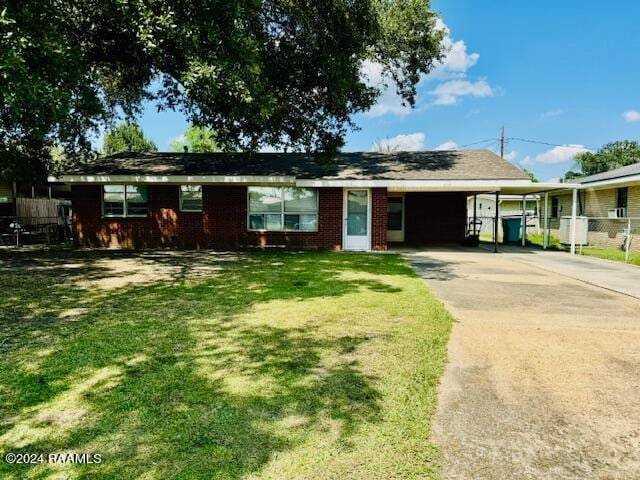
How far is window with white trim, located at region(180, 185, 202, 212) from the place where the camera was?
15.3 meters

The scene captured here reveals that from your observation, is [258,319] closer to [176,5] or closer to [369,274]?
Result: [369,274]

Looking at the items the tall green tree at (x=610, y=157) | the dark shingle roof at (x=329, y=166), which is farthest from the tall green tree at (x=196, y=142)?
the tall green tree at (x=610, y=157)

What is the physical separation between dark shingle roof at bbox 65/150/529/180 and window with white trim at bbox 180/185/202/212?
57 centimetres

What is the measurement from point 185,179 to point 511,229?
15912 millimetres

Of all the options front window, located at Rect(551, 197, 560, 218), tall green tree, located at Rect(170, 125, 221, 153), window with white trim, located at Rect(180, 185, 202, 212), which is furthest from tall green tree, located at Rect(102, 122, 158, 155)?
front window, located at Rect(551, 197, 560, 218)

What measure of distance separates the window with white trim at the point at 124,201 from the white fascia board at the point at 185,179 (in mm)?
890

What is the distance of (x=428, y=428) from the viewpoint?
109 inches

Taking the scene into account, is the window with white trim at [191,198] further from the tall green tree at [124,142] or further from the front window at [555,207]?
the tall green tree at [124,142]

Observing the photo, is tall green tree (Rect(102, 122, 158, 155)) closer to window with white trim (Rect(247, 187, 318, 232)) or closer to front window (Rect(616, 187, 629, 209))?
window with white trim (Rect(247, 187, 318, 232))

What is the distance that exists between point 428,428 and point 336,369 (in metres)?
→ 1.14

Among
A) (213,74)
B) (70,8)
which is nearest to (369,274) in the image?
(213,74)

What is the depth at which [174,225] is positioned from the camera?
15.3m

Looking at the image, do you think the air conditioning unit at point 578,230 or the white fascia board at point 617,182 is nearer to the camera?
the white fascia board at point 617,182

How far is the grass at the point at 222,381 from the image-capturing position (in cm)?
241
